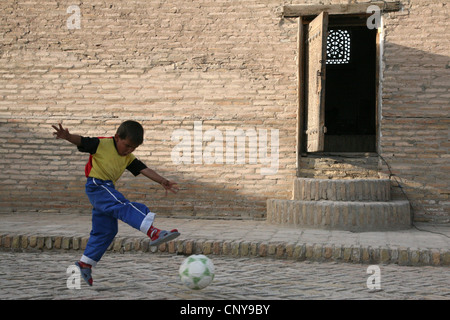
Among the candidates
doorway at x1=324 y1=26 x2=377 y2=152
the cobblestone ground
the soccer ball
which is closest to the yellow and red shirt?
the cobblestone ground

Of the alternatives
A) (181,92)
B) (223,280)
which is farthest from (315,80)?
(223,280)

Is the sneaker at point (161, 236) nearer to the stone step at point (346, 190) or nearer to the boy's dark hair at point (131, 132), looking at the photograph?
the boy's dark hair at point (131, 132)

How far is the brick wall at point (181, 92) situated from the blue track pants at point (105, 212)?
4710 mm

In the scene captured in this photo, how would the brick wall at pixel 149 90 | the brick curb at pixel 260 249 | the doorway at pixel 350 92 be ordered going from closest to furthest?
the brick curb at pixel 260 249 < the brick wall at pixel 149 90 < the doorway at pixel 350 92

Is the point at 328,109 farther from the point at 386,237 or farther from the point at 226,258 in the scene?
the point at 226,258

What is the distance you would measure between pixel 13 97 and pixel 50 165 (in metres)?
1.29

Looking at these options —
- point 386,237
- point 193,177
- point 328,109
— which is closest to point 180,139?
point 193,177

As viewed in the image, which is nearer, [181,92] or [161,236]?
[161,236]

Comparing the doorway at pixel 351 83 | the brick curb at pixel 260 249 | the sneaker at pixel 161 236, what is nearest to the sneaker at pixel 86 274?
the sneaker at pixel 161 236

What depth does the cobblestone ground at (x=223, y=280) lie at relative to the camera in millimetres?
4500

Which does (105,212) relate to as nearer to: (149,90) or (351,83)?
(149,90)

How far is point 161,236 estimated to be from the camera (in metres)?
4.54

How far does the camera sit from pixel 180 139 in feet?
31.7

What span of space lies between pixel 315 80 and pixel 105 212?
5.15 m
